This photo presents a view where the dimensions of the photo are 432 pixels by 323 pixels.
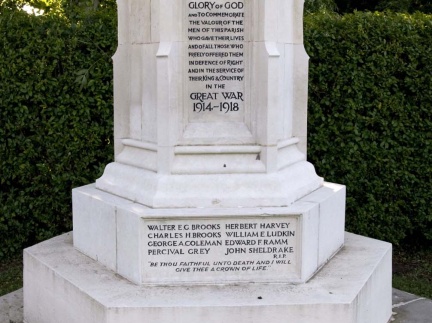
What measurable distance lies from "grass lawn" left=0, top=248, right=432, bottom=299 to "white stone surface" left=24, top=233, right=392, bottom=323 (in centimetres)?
188

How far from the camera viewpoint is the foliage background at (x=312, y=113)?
7863 mm

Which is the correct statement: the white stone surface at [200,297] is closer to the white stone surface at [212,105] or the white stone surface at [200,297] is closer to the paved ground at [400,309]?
the paved ground at [400,309]

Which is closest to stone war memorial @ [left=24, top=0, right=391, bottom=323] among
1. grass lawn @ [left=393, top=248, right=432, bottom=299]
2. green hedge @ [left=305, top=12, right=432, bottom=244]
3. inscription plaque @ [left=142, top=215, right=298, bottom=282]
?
inscription plaque @ [left=142, top=215, right=298, bottom=282]

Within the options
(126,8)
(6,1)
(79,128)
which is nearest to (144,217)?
(126,8)

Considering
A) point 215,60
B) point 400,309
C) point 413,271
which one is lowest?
point 413,271

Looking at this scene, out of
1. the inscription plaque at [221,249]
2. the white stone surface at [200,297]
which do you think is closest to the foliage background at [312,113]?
the white stone surface at [200,297]

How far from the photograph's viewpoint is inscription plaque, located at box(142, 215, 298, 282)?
15.7 ft

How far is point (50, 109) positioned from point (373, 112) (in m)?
4.03

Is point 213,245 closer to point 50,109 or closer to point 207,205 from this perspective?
point 207,205

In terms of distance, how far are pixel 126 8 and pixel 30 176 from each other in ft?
11.0

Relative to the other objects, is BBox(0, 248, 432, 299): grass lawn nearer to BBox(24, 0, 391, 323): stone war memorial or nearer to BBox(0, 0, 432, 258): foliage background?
BBox(0, 0, 432, 258): foliage background

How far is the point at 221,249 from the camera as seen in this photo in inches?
189

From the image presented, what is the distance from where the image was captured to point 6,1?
34.0ft

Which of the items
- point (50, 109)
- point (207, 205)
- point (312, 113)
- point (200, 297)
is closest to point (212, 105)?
point (207, 205)
